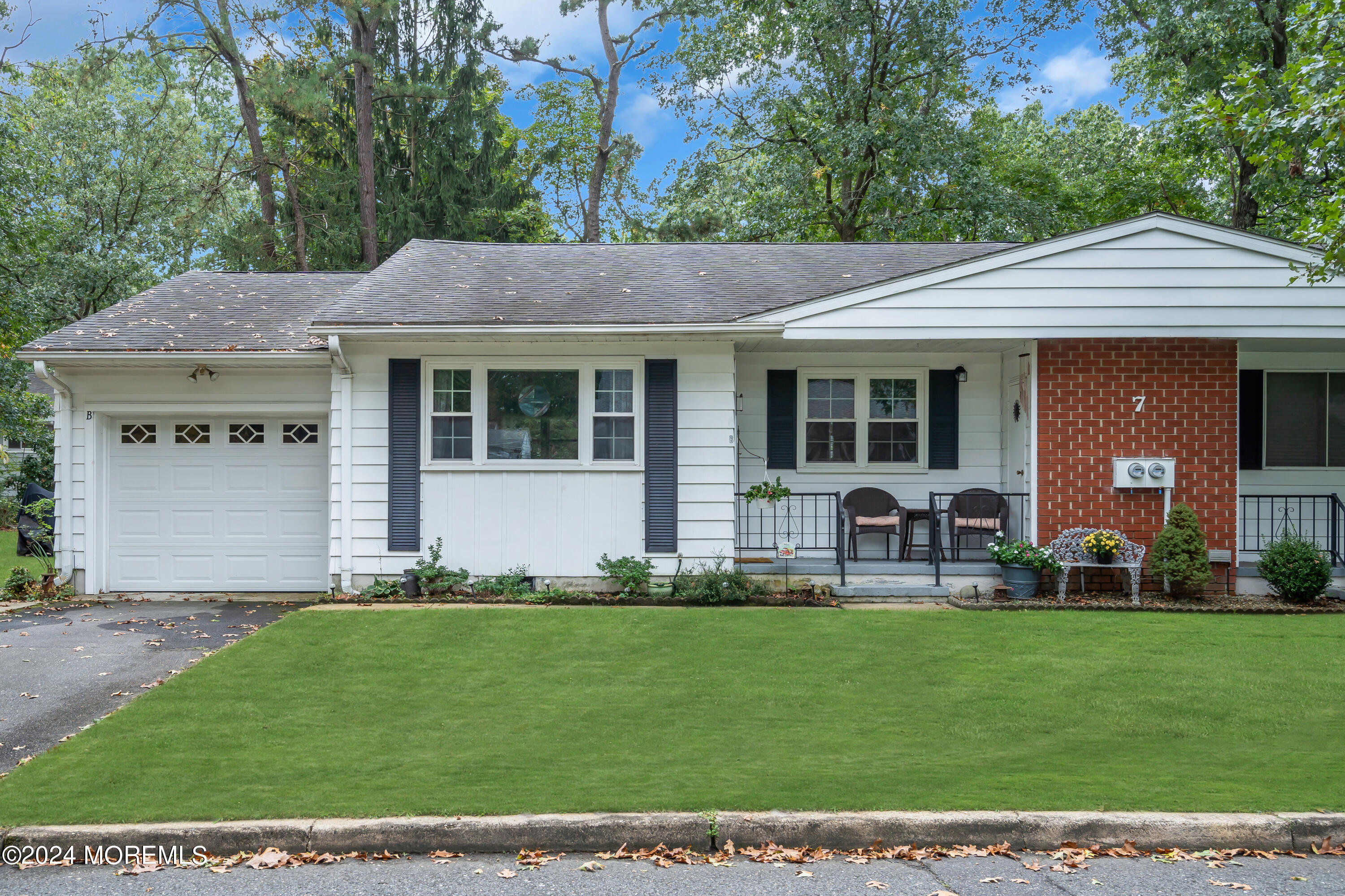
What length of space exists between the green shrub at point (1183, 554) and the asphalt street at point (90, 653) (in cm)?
924

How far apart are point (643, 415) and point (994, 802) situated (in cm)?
626

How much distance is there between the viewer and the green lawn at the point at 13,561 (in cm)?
1234

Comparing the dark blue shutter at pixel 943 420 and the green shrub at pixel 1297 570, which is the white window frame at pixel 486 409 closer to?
the dark blue shutter at pixel 943 420

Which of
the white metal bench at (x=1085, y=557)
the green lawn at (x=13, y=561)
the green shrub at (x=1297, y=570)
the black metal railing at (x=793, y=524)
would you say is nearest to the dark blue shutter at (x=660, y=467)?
the black metal railing at (x=793, y=524)

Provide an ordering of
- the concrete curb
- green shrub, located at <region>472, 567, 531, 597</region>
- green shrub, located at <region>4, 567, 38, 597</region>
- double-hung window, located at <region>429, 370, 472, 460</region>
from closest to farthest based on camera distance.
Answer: the concrete curb < green shrub, located at <region>472, 567, 531, 597</region> < double-hung window, located at <region>429, 370, 472, 460</region> < green shrub, located at <region>4, 567, 38, 597</region>

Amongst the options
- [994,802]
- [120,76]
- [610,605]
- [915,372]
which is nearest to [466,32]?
[120,76]

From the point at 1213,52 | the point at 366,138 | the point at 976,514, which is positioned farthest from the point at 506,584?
the point at 1213,52

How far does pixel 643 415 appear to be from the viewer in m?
9.70

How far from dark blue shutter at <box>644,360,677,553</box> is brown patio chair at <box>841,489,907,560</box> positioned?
2.23m

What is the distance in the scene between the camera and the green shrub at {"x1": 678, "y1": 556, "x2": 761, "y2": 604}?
9203mm

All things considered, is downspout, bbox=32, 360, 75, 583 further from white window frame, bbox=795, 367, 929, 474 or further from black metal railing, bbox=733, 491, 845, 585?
white window frame, bbox=795, 367, 929, 474

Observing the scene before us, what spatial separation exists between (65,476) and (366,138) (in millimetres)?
12329

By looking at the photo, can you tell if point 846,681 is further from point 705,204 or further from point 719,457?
point 705,204

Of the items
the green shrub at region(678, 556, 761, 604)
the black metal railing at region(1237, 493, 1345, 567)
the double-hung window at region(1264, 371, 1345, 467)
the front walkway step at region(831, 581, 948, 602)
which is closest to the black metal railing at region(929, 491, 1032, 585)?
the front walkway step at region(831, 581, 948, 602)
